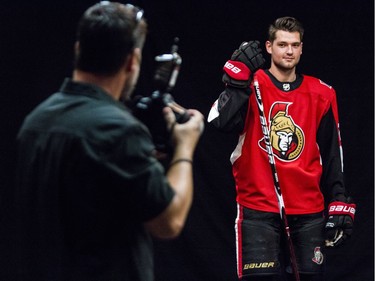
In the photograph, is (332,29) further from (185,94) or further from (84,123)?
(84,123)

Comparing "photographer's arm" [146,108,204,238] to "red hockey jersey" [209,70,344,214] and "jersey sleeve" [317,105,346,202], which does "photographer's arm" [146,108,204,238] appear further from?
"jersey sleeve" [317,105,346,202]

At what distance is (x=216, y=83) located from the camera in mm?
5336

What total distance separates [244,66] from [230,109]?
9.1 inches

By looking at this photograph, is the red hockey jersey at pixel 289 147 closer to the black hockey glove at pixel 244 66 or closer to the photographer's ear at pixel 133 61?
the black hockey glove at pixel 244 66

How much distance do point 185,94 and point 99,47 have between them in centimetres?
315

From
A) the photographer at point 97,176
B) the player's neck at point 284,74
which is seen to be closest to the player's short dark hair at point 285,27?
the player's neck at point 284,74

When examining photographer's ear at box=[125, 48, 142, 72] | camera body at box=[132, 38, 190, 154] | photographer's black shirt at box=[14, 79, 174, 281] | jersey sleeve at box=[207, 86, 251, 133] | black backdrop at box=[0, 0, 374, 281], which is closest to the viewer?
photographer's black shirt at box=[14, 79, 174, 281]

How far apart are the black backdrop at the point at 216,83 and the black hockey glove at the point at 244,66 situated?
875 mm

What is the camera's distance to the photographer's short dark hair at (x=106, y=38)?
7.07 ft

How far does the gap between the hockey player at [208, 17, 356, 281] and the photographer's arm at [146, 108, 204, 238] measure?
201 centimetres

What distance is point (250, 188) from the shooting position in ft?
14.6

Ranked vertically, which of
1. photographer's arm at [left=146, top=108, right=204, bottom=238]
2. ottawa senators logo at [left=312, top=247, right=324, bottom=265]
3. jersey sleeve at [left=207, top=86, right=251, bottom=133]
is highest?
photographer's arm at [left=146, top=108, right=204, bottom=238]

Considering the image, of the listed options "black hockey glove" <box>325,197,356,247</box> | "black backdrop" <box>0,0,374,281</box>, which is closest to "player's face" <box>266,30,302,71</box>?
"black backdrop" <box>0,0,374,281</box>

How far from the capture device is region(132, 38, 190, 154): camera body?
2348 millimetres
